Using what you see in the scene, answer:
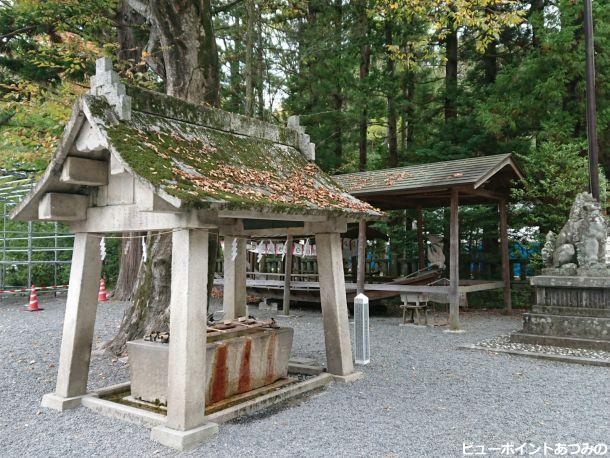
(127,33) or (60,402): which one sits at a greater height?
(127,33)

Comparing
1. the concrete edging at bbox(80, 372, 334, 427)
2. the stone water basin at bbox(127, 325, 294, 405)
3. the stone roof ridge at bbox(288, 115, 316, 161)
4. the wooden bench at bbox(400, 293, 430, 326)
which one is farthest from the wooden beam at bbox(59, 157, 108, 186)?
the wooden bench at bbox(400, 293, 430, 326)

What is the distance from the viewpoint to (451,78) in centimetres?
1730

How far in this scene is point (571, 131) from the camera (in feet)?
43.3

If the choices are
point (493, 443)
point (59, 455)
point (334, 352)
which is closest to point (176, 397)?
point (59, 455)

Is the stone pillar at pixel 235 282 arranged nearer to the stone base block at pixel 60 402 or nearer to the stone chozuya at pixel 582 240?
the stone base block at pixel 60 402

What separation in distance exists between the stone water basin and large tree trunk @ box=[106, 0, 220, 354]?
7.86 ft

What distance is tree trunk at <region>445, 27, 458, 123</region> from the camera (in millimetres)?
17031

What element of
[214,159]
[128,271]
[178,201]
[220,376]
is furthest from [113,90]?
[128,271]

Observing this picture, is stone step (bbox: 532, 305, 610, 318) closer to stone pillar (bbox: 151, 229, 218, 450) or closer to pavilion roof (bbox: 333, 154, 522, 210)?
pavilion roof (bbox: 333, 154, 522, 210)

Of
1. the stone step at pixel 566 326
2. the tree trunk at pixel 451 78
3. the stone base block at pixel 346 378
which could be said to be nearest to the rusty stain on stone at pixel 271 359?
the stone base block at pixel 346 378

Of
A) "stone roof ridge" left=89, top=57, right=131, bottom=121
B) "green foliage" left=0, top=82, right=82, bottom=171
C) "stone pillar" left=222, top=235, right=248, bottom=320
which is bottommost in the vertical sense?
"stone pillar" left=222, top=235, right=248, bottom=320

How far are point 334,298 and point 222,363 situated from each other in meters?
1.76

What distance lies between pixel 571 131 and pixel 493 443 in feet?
37.0

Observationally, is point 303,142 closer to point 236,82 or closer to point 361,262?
point 361,262
